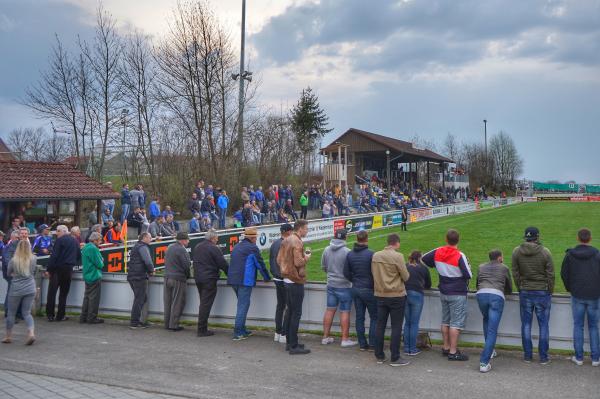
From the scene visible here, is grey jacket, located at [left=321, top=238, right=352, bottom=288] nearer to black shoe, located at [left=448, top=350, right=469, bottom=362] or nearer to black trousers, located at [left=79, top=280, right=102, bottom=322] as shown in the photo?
black shoe, located at [left=448, top=350, right=469, bottom=362]

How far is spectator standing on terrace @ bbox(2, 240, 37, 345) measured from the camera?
363 inches

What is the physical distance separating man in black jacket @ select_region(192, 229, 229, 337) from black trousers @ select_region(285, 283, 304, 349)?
1619 mm

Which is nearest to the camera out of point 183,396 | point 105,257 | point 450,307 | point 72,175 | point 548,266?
point 183,396

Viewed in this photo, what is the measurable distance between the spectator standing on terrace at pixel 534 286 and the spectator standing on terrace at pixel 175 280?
559 cm

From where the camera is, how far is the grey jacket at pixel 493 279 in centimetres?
782

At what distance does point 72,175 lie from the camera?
2070 centimetres

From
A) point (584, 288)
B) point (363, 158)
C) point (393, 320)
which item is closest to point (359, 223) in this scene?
point (393, 320)

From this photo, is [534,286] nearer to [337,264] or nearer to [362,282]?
[362,282]

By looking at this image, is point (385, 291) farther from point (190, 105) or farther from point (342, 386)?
point (190, 105)

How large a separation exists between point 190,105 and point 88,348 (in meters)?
26.8

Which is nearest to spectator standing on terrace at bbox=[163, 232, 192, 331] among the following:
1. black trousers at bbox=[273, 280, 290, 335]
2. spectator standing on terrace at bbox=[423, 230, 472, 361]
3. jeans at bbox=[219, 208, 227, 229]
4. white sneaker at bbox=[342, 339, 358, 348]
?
black trousers at bbox=[273, 280, 290, 335]

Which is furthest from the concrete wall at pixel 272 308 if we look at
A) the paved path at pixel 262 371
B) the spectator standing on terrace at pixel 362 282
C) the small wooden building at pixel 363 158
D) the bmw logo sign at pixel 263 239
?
the small wooden building at pixel 363 158

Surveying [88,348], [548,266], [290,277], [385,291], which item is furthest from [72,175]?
[548,266]

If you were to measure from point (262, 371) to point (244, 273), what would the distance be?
2.02 metres
